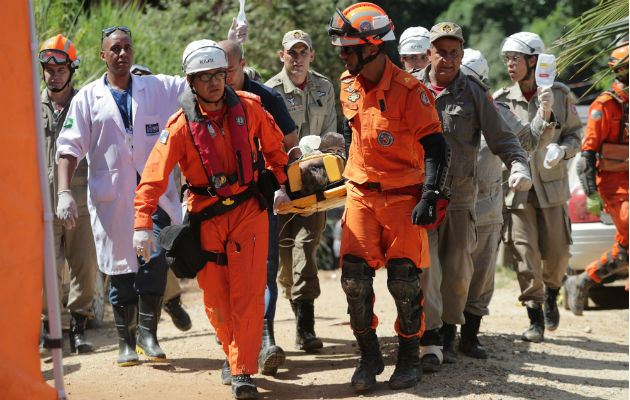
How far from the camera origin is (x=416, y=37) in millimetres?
7910

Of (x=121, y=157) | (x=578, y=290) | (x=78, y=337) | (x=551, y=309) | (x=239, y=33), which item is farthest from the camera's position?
(x=578, y=290)

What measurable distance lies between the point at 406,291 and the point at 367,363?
22.2 inches

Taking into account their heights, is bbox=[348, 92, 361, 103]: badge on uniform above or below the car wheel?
above

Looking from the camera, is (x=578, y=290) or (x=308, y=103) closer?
(x=308, y=103)

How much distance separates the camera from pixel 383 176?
579 cm

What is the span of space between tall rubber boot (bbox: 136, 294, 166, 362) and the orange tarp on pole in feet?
8.91

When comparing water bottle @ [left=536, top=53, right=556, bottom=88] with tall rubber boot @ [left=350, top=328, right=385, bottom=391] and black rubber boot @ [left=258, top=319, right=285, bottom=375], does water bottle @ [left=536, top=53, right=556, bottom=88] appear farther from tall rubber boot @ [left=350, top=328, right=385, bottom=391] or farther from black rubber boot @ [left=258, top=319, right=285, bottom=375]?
black rubber boot @ [left=258, top=319, right=285, bottom=375]

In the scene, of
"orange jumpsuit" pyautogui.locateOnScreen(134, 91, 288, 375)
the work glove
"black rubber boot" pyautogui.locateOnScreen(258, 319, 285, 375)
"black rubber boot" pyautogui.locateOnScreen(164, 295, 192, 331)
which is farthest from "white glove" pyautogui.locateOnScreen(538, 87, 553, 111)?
"black rubber boot" pyautogui.locateOnScreen(164, 295, 192, 331)

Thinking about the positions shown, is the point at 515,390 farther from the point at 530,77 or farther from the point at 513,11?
the point at 513,11

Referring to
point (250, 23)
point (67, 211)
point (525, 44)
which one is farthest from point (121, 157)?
point (250, 23)

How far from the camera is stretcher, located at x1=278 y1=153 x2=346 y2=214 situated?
6.27 meters

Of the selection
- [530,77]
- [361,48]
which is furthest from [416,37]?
[361,48]

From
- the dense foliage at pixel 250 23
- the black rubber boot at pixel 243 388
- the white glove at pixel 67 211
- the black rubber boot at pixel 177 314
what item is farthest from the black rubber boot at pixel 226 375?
the dense foliage at pixel 250 23

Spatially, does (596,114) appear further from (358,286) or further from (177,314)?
(177,314)
